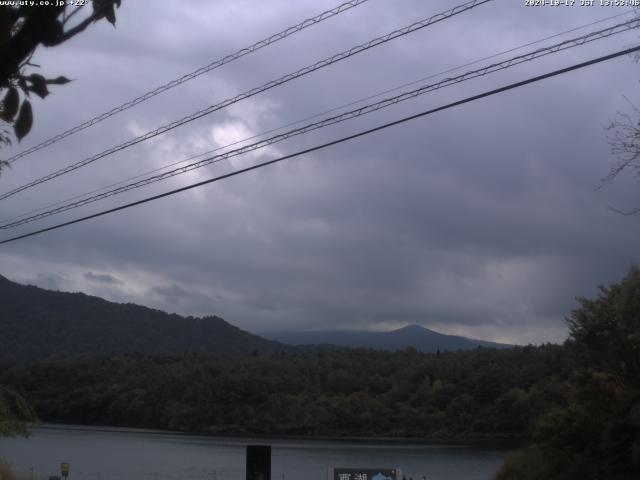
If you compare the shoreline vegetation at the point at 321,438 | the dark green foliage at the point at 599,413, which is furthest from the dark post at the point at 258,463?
the shoreline vegetation at the point at 321,438

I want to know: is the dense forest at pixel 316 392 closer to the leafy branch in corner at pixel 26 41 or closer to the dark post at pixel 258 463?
the dark post at pixel 258 463

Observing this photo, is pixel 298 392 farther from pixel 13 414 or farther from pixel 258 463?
pixel 258 463

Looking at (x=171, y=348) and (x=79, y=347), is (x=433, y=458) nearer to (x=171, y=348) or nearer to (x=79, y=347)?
(x=79, y=347)

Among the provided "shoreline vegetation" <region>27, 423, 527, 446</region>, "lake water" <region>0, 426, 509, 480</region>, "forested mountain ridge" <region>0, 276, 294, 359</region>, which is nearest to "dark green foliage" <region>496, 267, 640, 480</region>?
"lake water" <region>0, 426, 509, 480</region>

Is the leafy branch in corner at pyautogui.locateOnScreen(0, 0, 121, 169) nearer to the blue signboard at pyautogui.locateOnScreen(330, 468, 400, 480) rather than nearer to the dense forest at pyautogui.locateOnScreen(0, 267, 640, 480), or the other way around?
the blue signboard at pyautogui.locateOnScreen(330, 468, 400, 480)

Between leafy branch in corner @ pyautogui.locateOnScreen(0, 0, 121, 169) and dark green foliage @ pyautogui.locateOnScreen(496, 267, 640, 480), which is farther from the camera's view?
dark green foliage @ pyautogui.locateOnScreen(496, 267, 640, 480)

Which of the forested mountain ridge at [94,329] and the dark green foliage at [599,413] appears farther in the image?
the forested mountain ridge at [94,329]
